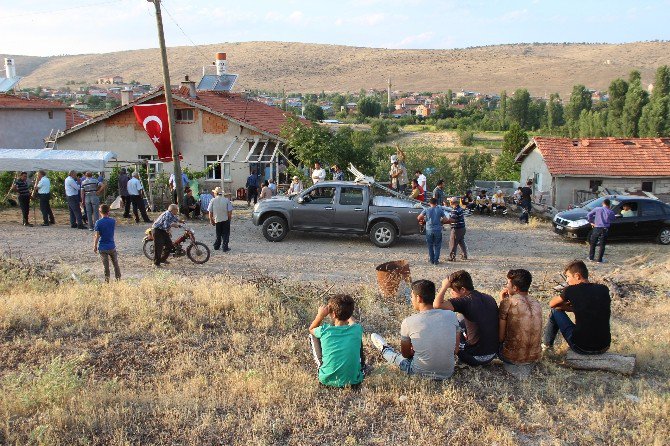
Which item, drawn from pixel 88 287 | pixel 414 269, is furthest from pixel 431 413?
pixel 414 269

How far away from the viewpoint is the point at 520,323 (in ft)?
21.2

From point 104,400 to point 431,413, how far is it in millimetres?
2955

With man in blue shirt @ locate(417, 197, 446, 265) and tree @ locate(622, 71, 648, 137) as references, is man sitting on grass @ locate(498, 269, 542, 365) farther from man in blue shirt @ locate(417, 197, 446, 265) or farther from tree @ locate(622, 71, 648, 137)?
tree @ locate(622, 71, 648, 137)

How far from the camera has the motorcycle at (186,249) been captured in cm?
1306

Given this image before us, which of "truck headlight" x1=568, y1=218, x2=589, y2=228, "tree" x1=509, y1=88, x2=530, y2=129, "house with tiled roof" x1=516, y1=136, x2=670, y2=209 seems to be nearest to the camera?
"truck headlight" x1=568, y1=218, x2=589, y2=228

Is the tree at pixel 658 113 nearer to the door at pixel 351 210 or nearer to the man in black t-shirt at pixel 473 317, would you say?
the door at pixel 351 210

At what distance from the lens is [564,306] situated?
6.69 metres

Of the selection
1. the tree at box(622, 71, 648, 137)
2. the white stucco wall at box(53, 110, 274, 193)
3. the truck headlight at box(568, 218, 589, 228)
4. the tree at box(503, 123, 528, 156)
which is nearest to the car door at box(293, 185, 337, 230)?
the truck headlight at box(568, 218, 589, 228)

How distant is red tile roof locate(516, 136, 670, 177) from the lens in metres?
A: 25.7

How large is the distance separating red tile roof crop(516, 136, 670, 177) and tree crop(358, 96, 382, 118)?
5944 centimetres

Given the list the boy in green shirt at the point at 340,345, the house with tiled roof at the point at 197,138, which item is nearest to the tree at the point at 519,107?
the house with tiled roof at the point at 197,138

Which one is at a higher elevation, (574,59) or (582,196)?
(574,59)

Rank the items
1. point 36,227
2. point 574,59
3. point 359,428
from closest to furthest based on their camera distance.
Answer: point 359,428 → point 36,227 → point 574,59

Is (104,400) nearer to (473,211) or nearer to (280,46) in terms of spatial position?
(473,211)
